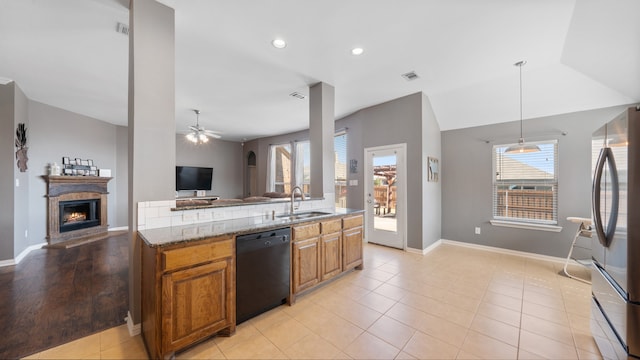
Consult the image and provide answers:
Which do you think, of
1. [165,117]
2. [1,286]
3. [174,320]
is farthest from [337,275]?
[1,286]

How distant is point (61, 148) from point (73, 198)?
109 cm

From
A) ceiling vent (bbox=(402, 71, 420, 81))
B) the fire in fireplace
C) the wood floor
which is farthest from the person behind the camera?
the fire in fireplace

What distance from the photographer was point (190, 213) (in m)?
2.25

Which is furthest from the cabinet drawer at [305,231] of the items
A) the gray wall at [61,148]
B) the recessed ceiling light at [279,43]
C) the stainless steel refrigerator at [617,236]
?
the gray wall at [61,148]

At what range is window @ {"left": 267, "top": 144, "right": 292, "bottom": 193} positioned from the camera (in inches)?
305

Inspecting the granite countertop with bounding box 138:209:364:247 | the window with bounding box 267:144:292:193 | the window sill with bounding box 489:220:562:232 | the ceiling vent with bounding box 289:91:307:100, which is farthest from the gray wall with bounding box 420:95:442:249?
the window with bounding box 267:144:292:193

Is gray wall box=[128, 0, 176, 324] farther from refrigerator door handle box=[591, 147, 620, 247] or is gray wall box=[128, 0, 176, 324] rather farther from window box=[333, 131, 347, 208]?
window box=[333, 131, 347, 208]

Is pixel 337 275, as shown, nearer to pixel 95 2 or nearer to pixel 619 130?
pixel 619 130

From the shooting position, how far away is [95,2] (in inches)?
81.0

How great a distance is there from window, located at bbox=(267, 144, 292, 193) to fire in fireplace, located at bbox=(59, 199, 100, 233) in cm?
439

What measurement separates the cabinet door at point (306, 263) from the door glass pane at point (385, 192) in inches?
91.9

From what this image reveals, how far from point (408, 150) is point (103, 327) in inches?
179

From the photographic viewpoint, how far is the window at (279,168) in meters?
7.73

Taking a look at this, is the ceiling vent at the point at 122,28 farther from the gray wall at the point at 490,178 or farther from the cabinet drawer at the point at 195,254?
the gray wall at the point at 490,178
